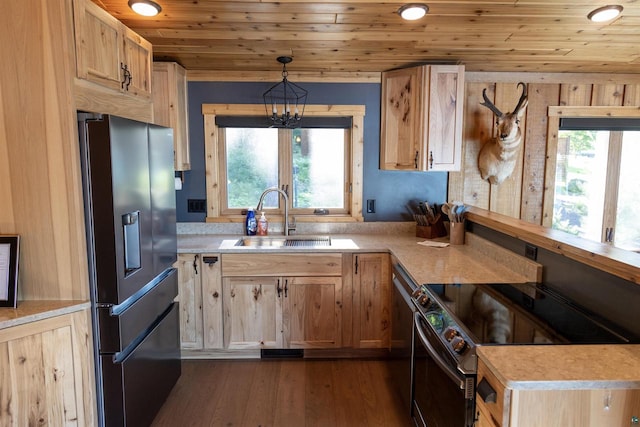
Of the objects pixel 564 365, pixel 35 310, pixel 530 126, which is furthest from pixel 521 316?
pixel 530 126

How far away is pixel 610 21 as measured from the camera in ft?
7.64

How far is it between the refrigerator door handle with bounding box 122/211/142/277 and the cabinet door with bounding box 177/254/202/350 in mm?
925

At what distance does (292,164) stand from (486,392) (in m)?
2.53

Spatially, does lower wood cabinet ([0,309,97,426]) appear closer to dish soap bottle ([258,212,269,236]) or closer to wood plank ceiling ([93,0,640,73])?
wood plank ceiling ([93,0,640,73])

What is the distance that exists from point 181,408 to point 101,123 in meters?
1.73

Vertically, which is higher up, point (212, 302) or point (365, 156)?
point (365, 156)

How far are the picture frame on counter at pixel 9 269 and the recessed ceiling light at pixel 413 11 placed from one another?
208 centimetres

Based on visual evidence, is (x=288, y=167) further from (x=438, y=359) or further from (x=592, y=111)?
(x=592, y=111)

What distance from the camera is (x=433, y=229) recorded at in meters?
3.31

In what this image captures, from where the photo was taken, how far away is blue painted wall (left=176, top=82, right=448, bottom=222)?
3.33 metres

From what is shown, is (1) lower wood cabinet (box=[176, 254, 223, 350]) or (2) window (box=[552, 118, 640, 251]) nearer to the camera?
(1) lower wood cabinet (box=[176, 254, 223, 350])

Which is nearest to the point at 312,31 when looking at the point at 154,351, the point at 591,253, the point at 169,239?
the point at 169,239

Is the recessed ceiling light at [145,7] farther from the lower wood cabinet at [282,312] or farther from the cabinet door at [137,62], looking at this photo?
the lower wood cabinet at [282,312]

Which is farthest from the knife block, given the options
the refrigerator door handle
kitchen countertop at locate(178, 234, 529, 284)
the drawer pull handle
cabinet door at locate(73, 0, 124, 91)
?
cabinet door at locate(73, 0, 124, 91)
